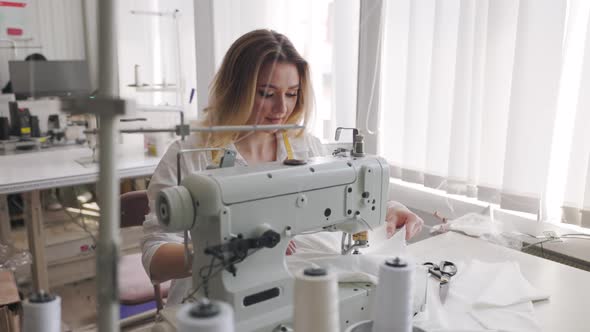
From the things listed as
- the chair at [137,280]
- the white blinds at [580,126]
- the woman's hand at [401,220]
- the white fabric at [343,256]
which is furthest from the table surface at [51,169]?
the white blinds at [580,126]

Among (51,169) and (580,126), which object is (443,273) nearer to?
(580,126)

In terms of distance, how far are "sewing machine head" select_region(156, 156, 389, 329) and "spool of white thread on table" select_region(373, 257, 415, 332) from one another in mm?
193

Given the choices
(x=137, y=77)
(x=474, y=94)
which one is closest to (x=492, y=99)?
(x=474, y=94)

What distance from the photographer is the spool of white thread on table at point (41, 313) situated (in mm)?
616

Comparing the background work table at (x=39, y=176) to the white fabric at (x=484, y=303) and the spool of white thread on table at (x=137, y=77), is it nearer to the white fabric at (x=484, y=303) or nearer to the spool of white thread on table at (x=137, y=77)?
the spool of white thread on table at (x=137, y=77)

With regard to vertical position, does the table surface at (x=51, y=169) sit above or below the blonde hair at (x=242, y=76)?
below

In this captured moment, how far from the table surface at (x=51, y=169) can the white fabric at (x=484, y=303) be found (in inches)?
53.0

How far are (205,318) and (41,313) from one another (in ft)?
0.87

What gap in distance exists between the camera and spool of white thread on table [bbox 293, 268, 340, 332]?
0.62m

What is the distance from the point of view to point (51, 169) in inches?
91.1

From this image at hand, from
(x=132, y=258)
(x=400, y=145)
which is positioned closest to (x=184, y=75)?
(x=132, y=258)

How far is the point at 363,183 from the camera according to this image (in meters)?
0.98

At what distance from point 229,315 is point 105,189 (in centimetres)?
22

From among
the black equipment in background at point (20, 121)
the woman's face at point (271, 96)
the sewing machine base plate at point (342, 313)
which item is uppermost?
the woman's face at point (271, 96)
